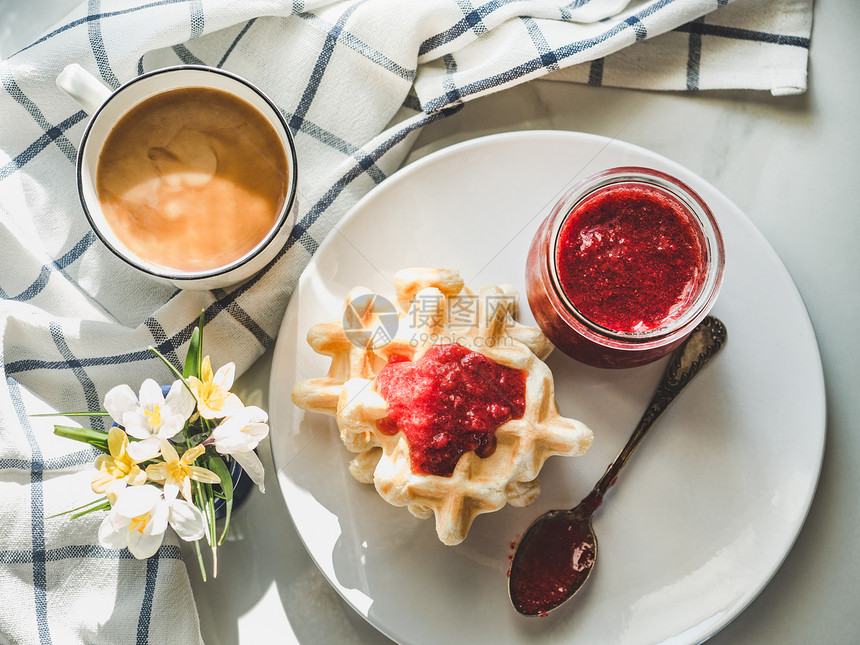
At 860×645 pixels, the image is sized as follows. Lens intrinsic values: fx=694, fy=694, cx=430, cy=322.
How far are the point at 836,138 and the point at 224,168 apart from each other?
1422mm

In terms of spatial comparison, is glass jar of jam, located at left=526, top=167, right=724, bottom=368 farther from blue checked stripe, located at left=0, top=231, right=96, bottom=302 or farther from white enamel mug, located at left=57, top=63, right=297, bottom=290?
blue checked stripe, located at left=0, top=231, right=96, bottom=302

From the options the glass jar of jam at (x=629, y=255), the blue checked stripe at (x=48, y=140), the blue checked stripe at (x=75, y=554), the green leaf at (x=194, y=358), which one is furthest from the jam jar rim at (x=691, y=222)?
the blue checked stripe at (x=48, y=140)

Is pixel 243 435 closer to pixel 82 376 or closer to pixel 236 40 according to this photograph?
pixel 82 376

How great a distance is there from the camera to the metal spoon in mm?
1421

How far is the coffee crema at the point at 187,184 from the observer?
4.76ft

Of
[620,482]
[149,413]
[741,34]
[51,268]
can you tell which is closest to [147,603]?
[149,413]

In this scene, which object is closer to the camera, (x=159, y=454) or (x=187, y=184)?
(x=159, y=454)

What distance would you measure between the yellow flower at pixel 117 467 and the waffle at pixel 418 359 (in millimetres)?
345

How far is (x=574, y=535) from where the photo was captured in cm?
144

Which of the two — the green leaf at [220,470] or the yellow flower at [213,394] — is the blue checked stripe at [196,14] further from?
the green leaf at [220,470]

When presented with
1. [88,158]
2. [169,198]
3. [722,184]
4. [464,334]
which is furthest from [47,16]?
[722,184]

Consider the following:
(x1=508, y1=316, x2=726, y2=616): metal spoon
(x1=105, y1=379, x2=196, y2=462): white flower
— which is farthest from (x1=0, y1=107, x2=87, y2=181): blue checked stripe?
(x1=508, y1=316, x2=726, y2=616): metal spoon

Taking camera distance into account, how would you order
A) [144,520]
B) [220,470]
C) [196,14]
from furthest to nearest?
[196,14] < [220,470] < [144,520]

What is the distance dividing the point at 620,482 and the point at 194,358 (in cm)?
90
